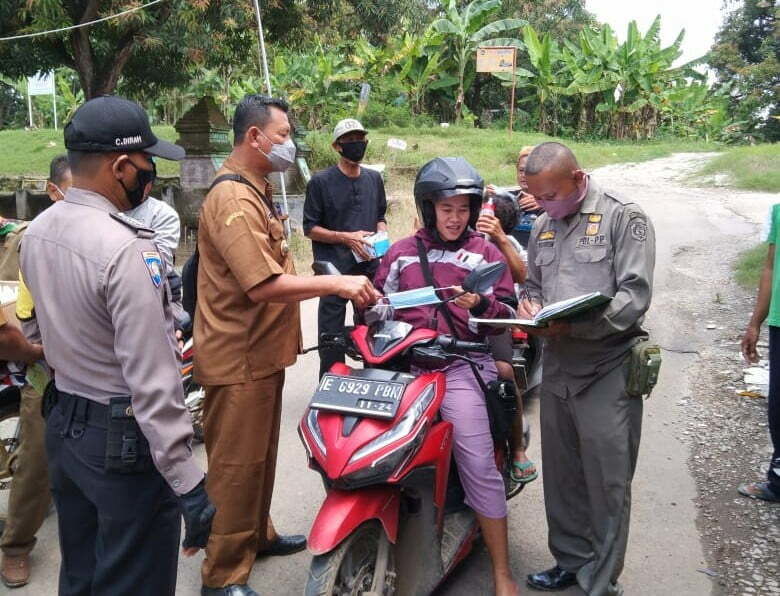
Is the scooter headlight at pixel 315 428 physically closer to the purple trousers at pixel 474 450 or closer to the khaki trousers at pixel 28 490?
the purple trousers at pixel 474 450

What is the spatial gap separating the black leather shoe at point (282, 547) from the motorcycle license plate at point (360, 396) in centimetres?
120

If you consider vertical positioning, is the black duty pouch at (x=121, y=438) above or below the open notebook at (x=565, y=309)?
below

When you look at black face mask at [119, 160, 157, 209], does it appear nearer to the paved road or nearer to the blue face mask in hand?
the blue face mask in hand

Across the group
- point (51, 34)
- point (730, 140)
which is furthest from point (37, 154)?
point (730, 140)

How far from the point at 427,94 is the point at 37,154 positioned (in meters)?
13.5

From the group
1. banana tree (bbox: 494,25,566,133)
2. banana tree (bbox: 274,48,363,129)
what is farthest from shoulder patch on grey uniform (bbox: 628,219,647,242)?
banana tree (bbox: 494,25,566,133)

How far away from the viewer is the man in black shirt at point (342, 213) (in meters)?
4.90

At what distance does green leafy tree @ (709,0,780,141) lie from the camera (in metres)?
24.4

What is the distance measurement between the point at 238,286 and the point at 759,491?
312 centimetres

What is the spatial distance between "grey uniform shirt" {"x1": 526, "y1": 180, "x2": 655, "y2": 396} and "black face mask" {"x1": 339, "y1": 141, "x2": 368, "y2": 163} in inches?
82.4

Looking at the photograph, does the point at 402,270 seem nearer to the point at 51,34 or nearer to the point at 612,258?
the point at 612,258

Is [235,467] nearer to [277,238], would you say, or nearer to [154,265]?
[277,238]

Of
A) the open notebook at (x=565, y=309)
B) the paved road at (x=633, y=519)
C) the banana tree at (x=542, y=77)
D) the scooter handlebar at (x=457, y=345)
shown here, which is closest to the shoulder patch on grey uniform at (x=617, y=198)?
the open notebook at (x=565, y=309)

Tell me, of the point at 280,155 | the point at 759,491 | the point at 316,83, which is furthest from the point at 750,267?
the point at 316,83
